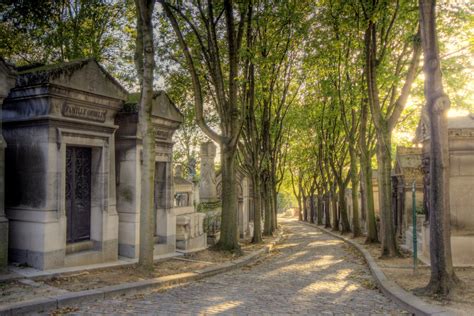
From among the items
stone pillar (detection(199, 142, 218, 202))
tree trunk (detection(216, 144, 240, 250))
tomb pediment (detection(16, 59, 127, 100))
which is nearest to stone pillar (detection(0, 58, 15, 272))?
tomb pediment (detection(16, 59, 127, 100))

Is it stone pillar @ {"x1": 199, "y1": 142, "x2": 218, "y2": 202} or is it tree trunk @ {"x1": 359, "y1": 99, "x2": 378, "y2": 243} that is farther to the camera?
stone pillar @ {"x1": 199, "y1": 142, "x2": 218, "y2": 202}

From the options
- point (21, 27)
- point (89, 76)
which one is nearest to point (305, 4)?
point (89, 76)

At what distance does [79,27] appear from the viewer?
56.2 feet

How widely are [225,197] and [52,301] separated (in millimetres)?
6991

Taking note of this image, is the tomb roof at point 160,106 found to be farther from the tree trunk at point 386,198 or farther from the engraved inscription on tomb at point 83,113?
the tree trunk at point 386,198

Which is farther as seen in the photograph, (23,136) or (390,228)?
(390,228)

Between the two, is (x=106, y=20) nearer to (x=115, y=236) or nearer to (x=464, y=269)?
(x=115, y=236)

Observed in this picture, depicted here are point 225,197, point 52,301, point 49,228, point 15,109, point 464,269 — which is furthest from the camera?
point 225,197

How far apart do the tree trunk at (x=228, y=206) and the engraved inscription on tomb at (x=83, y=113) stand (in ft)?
13.8

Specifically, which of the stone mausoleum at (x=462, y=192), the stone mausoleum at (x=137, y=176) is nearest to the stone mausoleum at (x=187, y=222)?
the stone mausoleum at (x=137, y=176)

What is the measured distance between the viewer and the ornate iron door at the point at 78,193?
934 centimetres

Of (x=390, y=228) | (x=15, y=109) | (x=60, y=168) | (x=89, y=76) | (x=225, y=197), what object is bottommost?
(x=390, y=228)

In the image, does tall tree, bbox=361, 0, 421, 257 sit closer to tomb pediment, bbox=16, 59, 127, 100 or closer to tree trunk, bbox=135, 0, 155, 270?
tree trunk, bbox=135, 0, 155, 270

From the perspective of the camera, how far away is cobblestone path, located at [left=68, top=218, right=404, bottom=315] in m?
6.20
